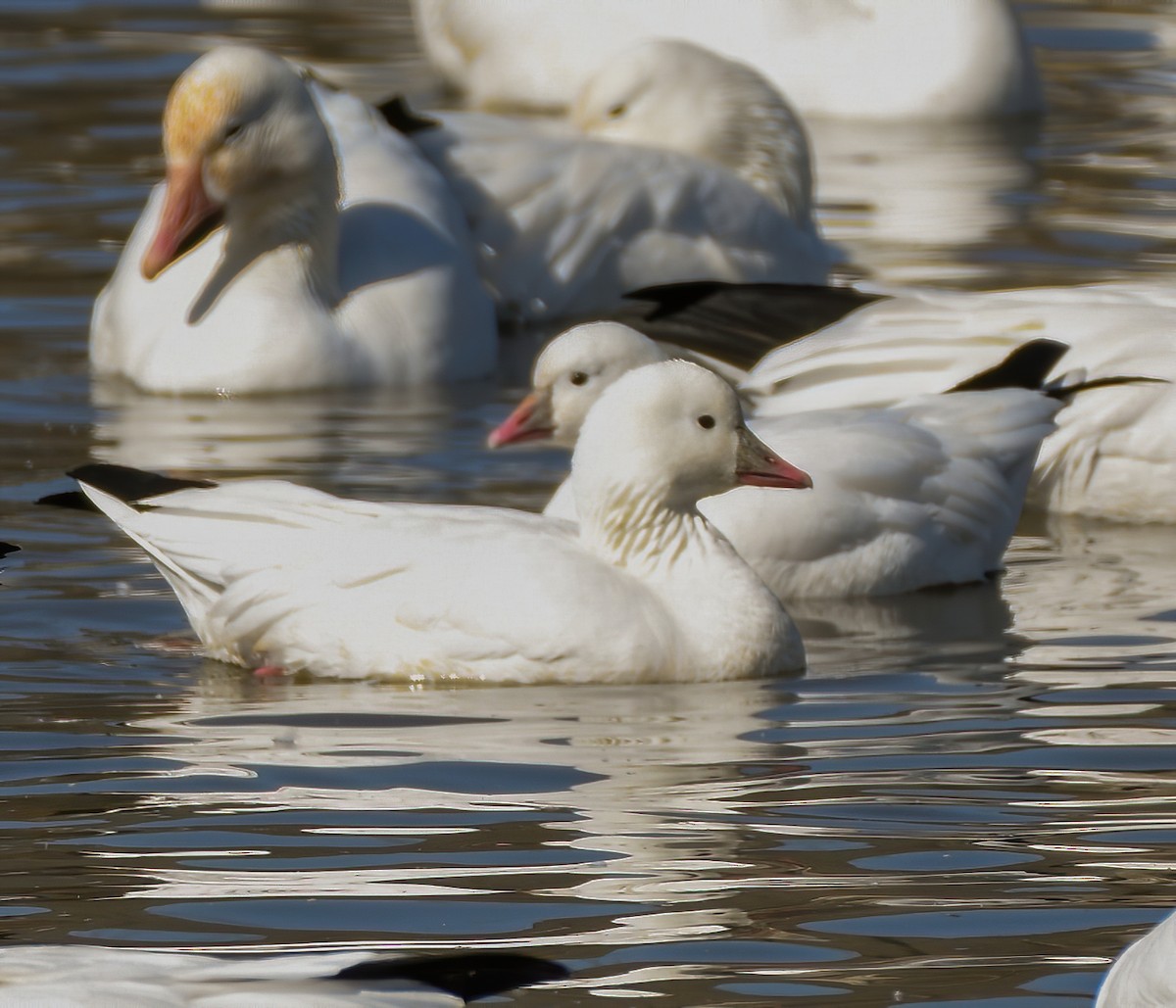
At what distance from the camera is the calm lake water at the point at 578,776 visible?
413cm

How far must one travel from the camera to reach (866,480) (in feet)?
22.9

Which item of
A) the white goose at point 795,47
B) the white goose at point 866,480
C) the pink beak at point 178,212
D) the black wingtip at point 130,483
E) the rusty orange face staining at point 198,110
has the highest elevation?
the rusty orange face staining at point 198,110

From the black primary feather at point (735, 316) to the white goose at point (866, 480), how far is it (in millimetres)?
916

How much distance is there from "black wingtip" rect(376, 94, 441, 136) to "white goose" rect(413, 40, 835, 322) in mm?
28

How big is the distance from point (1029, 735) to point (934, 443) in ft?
6.14

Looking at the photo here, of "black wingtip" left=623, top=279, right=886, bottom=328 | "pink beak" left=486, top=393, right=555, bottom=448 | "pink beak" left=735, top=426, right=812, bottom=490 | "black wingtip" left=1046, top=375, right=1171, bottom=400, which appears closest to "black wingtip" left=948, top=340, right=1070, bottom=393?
"black wingtip" left=1046, top=375, right=1171, bottom=400

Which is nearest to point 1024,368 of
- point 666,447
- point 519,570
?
point 666,447

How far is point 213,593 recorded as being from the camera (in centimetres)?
629

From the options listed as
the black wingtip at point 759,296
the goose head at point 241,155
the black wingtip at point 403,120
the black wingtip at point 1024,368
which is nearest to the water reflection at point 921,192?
the black wingtip at point 403,120

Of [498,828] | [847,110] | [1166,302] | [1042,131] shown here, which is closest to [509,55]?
[847,110]

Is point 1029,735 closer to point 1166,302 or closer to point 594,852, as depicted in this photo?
point 594,852

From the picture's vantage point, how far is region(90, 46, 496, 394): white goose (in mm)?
8805

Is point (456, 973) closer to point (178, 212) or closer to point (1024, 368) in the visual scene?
point (1024, 368)

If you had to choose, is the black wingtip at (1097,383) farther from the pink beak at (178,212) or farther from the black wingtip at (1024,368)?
the pink beak at (178,212)
